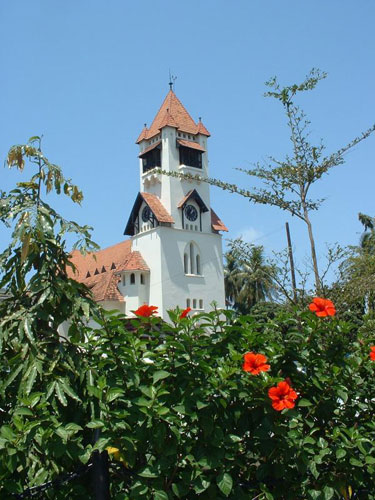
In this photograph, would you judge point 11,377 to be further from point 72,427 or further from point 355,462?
point 355,462

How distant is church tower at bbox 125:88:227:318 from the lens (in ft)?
155

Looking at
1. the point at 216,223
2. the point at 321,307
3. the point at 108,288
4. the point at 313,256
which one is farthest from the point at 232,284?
the point at 321,307

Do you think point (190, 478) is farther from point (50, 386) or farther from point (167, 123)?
point (167, 123)

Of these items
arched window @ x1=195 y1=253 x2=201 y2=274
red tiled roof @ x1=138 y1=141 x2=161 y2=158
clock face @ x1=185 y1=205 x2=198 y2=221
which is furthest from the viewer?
red tiled roof @ x1=138 y1=141 x2=161 y2=158

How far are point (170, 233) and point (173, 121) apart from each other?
34.8 feet

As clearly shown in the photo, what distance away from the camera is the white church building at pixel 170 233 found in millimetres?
47281

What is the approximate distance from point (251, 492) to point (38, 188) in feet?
7.49

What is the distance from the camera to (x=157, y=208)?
159ft

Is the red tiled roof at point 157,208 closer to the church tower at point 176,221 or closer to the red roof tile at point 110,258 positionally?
the church tower at point 176,221

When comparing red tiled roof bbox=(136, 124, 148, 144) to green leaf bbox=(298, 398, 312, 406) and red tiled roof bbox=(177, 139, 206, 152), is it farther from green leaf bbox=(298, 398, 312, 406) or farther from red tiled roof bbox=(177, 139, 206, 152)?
green leaf bbox=(298, 398, 312, 406)

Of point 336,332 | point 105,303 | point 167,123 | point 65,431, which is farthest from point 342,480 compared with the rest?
point 167,123

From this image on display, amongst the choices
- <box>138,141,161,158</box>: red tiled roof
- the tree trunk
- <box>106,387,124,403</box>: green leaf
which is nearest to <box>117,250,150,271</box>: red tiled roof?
<box>138,141,161,158</box>: red tiled roof

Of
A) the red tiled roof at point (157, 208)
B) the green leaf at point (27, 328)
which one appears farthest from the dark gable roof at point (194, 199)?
the green leaf at point (27, 328)

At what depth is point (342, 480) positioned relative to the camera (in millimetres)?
3367
